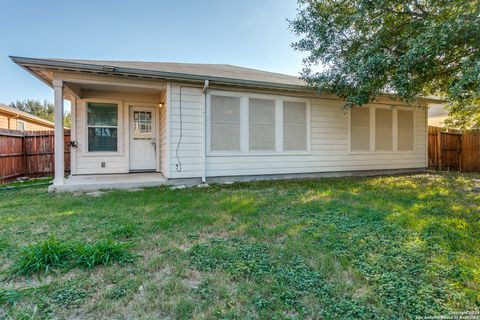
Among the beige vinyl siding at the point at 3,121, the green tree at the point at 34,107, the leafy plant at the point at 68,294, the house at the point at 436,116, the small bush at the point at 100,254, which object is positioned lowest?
the leafy plant at the point at 68,294

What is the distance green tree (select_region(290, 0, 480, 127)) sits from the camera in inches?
157

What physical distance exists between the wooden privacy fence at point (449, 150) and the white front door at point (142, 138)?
10.9m

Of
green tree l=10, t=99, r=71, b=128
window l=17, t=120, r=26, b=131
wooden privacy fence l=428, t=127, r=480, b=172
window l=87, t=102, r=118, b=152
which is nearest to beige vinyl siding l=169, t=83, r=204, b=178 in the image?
window l=87, t=102, r=118, b=152

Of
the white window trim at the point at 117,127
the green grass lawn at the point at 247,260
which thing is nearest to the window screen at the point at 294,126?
the green grass lawn at the point at 247,260

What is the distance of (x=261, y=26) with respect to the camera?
9.99m

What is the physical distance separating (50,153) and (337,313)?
9.51 meters

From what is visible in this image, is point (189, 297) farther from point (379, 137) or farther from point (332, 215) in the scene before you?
point (379, 137)

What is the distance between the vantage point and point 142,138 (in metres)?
7.33

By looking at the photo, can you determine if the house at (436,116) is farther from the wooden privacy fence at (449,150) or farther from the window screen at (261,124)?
the window screen at (261,124)

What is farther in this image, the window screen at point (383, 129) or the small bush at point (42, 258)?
the window screen at point (383, 129)

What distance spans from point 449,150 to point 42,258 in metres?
13.1

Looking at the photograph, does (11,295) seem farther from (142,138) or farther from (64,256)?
(142,138)

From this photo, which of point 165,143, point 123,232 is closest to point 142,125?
point 165,143

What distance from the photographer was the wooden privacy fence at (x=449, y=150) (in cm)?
975
